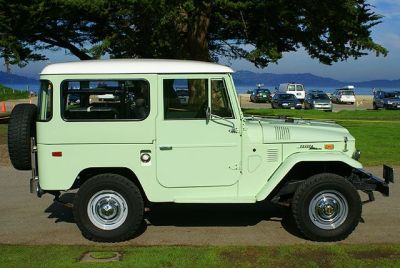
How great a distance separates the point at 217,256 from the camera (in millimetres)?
5824

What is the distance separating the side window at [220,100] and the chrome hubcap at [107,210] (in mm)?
1584

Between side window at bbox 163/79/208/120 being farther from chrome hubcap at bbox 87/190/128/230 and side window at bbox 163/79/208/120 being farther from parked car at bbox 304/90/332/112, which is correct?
parked car at bbox 304/90/332/112

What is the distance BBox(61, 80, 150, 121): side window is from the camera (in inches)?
257

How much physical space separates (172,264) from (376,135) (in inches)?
559

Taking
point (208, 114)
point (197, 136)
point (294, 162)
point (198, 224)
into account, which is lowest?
point (198, 224)

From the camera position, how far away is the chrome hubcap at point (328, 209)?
21.4 feet

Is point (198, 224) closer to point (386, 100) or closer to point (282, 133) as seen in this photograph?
point (282, 133)

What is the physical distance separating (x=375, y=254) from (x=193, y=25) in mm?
16919

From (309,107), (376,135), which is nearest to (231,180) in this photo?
(376,135)

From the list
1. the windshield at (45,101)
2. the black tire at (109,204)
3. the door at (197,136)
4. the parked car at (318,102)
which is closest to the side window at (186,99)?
the door at (197,136)

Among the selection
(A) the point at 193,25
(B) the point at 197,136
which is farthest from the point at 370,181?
(A) the point at 193,25

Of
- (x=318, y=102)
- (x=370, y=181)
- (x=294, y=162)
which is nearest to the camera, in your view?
(x=294, y=162)

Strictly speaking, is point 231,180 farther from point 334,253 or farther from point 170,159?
point 334,253

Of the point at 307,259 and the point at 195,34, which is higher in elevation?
the point at 195,34
